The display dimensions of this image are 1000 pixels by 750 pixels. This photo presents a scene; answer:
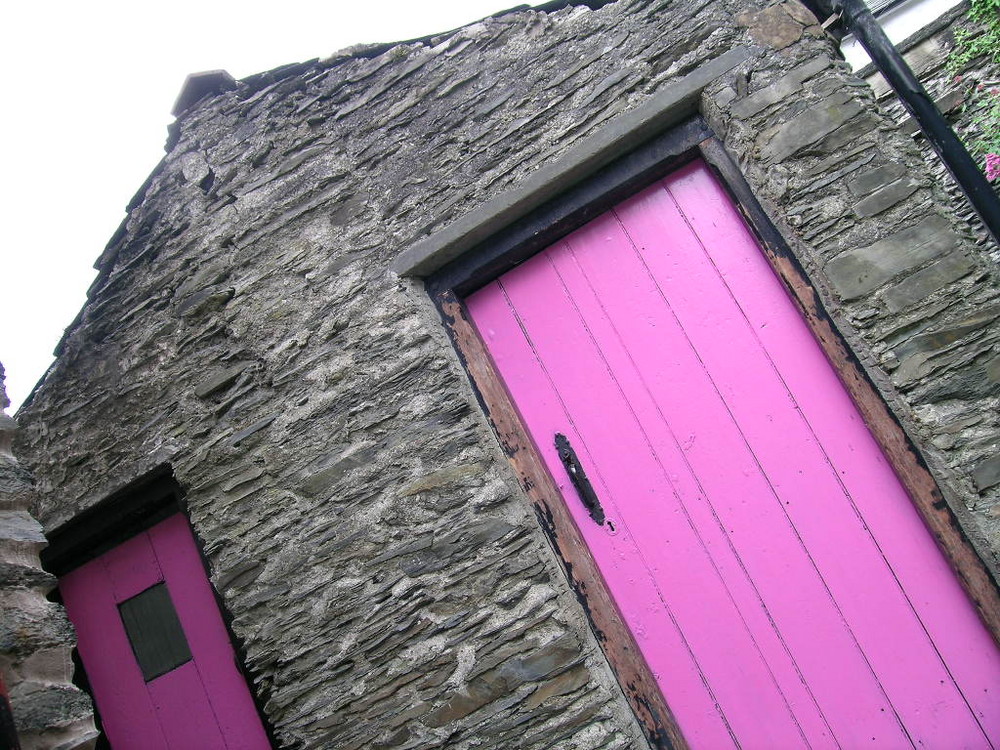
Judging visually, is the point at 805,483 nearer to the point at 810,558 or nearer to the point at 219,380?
the point at 810,558

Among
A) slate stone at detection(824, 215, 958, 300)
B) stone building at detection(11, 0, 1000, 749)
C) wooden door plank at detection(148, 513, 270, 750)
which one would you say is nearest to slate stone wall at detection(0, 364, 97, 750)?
stone building at detection(11, 0, 1000, 749)

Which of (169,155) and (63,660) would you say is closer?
(63,660)

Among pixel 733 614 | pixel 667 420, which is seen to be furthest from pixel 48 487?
pixel 733 614

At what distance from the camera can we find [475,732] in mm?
2271

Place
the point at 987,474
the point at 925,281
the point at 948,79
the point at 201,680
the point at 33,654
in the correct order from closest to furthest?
the point at 33,654 < the point at 987,474 < the point at 925,281 < the point at 201,680 < the point at 948,79

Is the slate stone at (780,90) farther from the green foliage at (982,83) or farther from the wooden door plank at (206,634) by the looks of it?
the green foliage at (982,83)

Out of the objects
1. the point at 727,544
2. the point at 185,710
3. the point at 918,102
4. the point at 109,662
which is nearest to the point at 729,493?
the point at 727,544

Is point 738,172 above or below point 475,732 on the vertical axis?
above

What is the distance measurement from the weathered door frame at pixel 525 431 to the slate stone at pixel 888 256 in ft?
0.41

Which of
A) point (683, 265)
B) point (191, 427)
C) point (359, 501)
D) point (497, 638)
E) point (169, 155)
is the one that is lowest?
point (497, 638)

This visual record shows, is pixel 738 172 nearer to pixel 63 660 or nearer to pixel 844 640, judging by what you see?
pixel 844 640

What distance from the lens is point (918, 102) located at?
253cm

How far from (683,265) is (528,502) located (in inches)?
42.6

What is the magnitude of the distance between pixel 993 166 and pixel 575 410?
A: 5.05 meters
